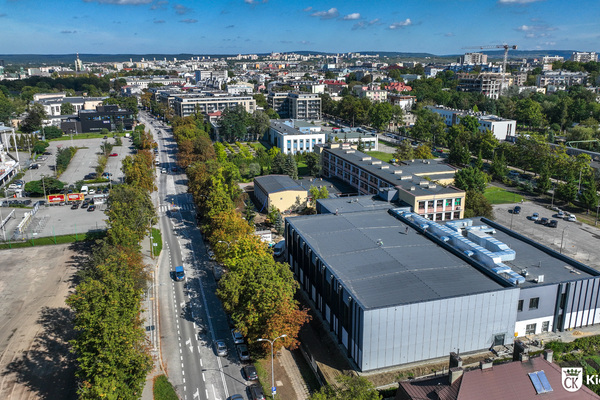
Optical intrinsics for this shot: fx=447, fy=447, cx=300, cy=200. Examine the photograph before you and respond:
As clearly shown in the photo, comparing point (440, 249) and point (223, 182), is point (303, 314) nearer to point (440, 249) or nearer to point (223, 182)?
point (440, 249)

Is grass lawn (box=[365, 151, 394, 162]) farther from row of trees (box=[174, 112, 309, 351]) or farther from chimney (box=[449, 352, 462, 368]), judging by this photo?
chimney (box=[449, 352, 462, 368])

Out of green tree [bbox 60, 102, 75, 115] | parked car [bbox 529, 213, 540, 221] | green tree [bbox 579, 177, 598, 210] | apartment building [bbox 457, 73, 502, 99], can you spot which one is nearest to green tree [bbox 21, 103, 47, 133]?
green tree [bbox 60, 102, 75, 115]

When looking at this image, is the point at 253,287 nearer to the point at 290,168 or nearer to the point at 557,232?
the point at 557,232

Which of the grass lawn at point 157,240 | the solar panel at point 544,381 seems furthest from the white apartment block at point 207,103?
the solar panel at point 544,381

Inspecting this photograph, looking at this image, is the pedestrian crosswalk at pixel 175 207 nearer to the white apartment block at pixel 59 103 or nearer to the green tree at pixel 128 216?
the green tree at pixel 128 216

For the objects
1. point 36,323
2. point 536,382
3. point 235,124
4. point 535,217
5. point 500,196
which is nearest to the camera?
point 536,382

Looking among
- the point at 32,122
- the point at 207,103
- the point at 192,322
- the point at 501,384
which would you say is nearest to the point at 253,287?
the point at 192,322
